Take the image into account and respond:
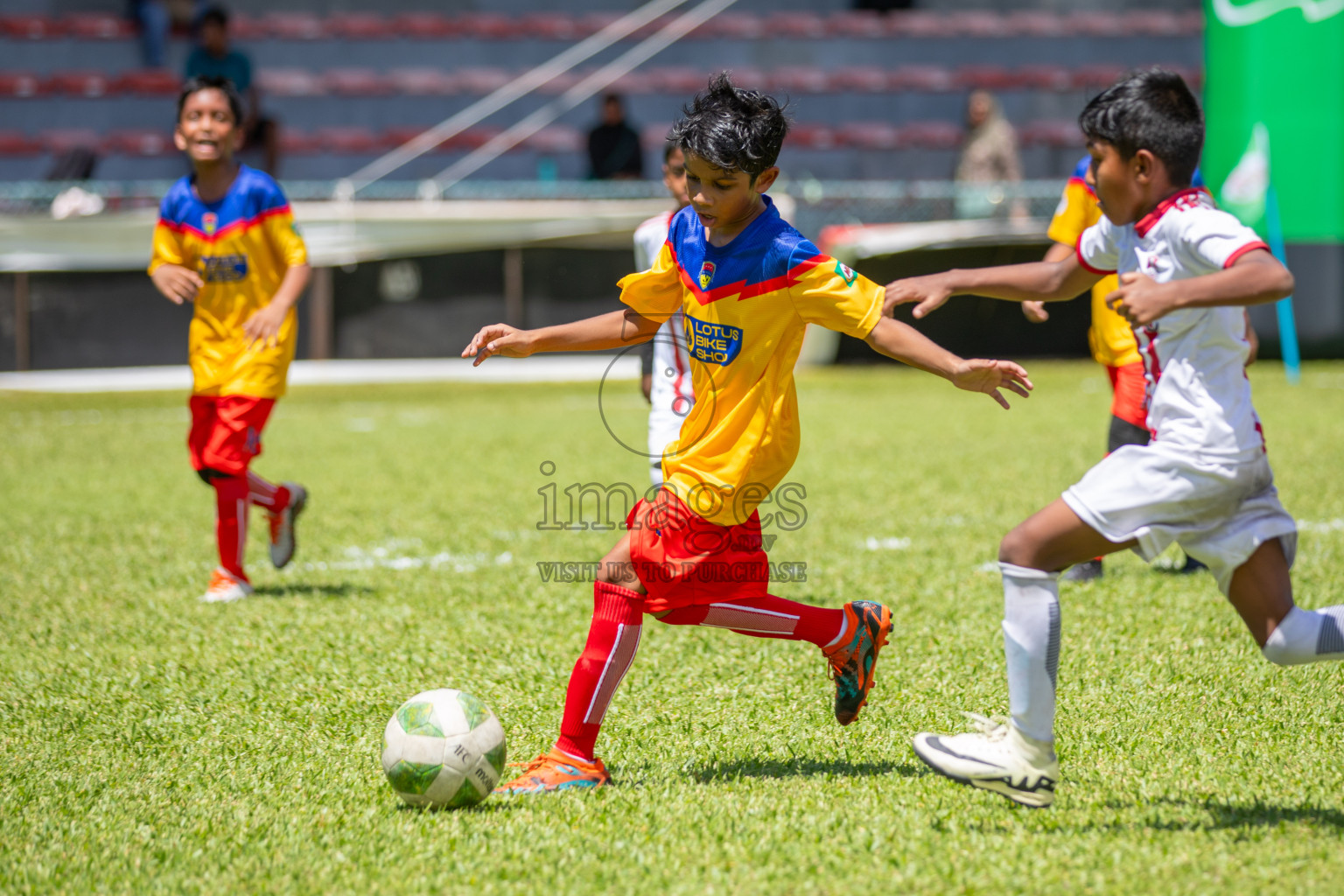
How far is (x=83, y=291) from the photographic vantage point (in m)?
13.5

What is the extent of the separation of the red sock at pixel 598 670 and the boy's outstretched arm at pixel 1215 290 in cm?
128

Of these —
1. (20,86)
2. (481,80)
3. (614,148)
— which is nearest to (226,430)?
(614,148)

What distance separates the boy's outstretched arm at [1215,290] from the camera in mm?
2535

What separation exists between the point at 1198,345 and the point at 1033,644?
713 millimetres

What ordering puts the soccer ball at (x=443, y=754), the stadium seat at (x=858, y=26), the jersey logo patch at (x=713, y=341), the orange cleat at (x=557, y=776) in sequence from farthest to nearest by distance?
the stadium seat at (x=858, y=26), the jersey logo patch at (x=713, y=341), the orange cleat at (x=557, y=776), the soccer ball at (x=443, y=754)

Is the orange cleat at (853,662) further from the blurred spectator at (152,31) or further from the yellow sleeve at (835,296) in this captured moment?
the blurred spectator at (152,31)

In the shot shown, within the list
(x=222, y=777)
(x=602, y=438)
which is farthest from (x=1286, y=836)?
(x=602, y=438)

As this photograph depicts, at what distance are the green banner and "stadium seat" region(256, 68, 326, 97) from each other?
11205 millimetres

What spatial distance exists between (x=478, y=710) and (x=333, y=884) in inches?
24.6

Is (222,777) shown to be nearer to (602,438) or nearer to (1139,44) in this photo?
(602,438)

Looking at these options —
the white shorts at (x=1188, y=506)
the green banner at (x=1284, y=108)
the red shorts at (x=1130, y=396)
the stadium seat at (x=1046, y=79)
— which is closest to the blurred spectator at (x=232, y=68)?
the green banner at (x=1284, y=108)

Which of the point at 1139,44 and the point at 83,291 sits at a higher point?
the point at 1139,44

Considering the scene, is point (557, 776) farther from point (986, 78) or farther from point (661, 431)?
point (986, 78)

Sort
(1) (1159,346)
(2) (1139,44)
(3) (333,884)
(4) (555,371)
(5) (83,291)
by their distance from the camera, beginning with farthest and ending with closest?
1. (2) (1139,44)
2. (4) (555,371)
3. (5) (83,291)
4. (1) (1159,346)
5. (3) (333,884)
